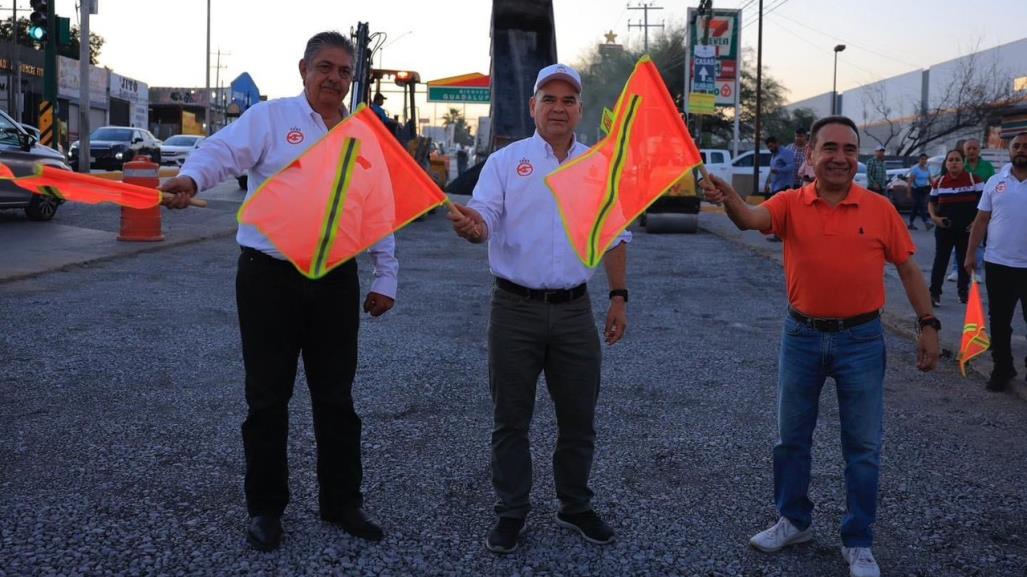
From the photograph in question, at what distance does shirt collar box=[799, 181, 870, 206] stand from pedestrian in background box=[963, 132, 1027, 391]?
3.90 meters

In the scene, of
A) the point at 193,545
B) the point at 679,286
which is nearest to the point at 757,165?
the point at 679,286

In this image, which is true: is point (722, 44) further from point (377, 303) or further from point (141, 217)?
point (377, 303)

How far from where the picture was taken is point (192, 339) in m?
8.27

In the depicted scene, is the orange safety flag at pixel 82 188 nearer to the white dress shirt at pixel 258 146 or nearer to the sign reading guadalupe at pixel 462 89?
the white dress shirt at pixel 258 146

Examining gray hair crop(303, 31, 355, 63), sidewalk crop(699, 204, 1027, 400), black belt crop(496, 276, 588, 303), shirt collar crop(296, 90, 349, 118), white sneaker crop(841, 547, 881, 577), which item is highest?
gray hair crop(303, 31, 355, 63)

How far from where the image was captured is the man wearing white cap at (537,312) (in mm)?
4020

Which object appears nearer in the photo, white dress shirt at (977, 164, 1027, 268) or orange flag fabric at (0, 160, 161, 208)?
orange flag fabric at (0, 160, 161, 208)

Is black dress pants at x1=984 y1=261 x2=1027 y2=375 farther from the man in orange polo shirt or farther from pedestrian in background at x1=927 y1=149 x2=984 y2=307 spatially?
pedestrian in background at x1=927 y1=149 x2=984 y2=307

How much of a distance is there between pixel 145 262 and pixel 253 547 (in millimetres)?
10038

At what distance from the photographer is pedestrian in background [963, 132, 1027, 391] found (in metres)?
7.21

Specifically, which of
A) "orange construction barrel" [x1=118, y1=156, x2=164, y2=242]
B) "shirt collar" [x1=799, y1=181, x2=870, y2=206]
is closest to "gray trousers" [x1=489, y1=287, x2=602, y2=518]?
"shirt collar" [x1=799, y1=181, x2=870, y2=206]

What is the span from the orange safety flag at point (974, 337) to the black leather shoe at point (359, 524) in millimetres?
5534

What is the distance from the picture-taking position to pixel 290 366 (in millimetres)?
4078

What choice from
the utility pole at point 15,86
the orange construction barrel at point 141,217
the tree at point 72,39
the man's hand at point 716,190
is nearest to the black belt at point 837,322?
the man's hand at point 716,190
